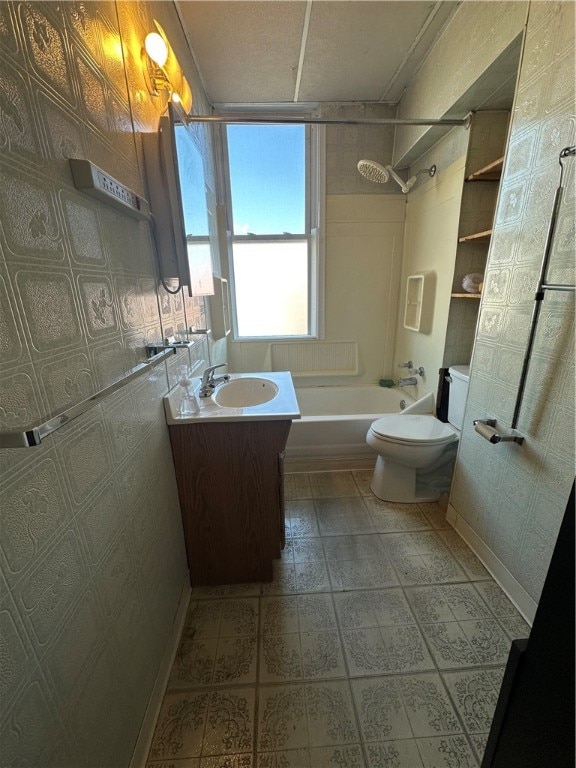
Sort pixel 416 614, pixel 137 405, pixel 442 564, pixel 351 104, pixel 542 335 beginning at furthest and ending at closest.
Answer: pixel 351 104
pixel 442 564
pixel 416 614
pixel 542 335
pixel 137 405

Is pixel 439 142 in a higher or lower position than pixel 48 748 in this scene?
higher

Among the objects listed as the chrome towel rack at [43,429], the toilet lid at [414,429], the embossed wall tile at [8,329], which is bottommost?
the toilet lid at [414,429]

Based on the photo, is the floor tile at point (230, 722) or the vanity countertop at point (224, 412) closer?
the floor tile at point (230, 722)

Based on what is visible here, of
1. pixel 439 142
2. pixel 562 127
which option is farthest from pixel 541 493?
pixel 439 142

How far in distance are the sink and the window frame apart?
1190 millimetres

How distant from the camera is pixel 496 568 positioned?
4.73ft

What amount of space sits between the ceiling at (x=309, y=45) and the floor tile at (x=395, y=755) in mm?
3004

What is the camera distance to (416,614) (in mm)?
1312

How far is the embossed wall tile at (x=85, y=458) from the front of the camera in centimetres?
63

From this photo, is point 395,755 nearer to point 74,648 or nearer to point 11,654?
point 74,648

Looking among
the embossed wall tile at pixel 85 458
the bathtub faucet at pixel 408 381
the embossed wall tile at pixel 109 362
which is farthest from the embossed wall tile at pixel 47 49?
the bathtub faucet at pixel 408 381

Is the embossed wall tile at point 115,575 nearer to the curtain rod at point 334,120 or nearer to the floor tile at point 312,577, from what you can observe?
the floor tile at point 312,577

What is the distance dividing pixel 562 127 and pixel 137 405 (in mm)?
1691

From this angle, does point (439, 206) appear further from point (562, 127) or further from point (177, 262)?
point (177, 262)
